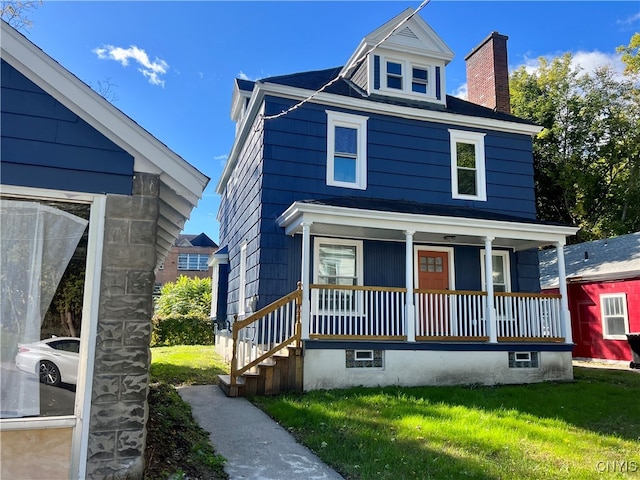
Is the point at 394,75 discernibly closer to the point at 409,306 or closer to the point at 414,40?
the point at 414,40

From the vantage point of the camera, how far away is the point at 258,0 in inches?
342

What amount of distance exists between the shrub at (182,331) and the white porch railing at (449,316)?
37.9ft

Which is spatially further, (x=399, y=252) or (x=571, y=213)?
(x=571, y=213)

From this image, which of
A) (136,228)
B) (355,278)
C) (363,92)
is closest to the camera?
(136,228)

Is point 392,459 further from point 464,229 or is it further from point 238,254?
point 238,254

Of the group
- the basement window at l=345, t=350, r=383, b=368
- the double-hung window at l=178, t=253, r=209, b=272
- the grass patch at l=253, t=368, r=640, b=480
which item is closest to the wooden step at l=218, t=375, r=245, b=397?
the grass patch at l=253, t=368, r=640, b=480

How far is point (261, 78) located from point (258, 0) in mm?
1712

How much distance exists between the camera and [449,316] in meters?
9.94

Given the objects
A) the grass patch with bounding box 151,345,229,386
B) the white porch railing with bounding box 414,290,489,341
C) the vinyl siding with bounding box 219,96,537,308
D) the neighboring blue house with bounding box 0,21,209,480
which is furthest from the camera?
the vinyl siding with bounding box 219,96,537,308

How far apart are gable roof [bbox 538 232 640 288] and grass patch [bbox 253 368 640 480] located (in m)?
6.43

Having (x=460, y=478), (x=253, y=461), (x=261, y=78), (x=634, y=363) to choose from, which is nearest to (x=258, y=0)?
(x=261, y=78)

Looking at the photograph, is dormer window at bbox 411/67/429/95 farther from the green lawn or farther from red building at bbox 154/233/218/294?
red building at bbox 154/233/218/294

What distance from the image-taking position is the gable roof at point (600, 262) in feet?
45.4

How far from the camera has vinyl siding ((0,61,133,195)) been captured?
12.8 feet
